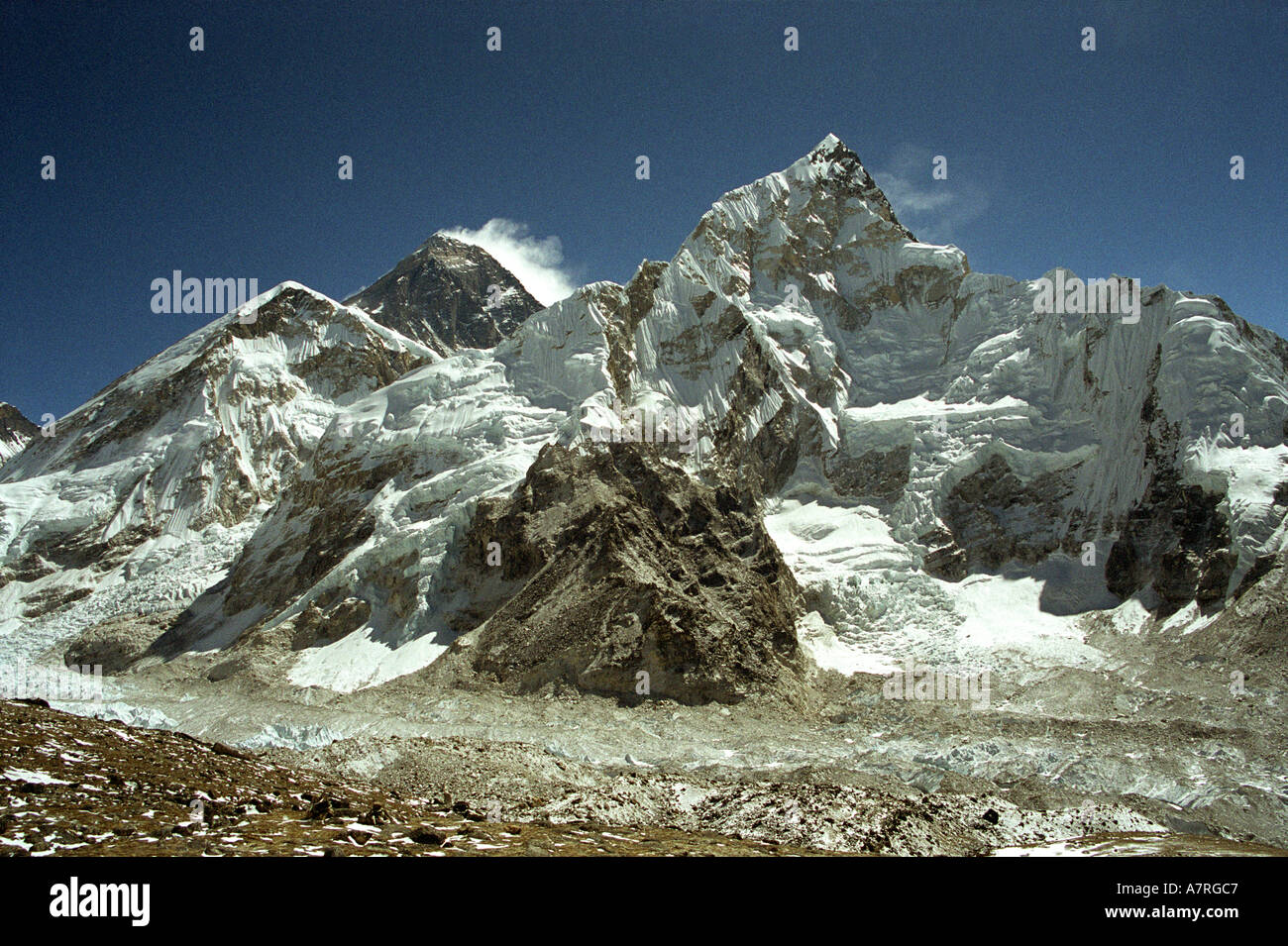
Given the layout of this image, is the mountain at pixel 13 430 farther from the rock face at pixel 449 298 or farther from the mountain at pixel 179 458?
the rock face at pixel 449 298

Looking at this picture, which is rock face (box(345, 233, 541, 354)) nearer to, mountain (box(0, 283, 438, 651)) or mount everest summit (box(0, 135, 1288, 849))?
mountain (box(0, 283, 438, 651))

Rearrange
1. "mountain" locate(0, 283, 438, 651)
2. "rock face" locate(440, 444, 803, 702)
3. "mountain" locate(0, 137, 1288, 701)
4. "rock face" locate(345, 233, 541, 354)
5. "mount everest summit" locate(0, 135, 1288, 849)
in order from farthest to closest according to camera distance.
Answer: "rock face" locate(345, 233, 541, 354) < "mountain" locate(0, 283, 438, 651) < "mountain" locate(0, 137, 1288, 701) < "mount everest summit" locate(0, 135, 1288, 849) < "rock face" locate(440, 444, 803, 702)

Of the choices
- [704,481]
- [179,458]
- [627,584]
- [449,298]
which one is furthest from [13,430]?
[627,584]

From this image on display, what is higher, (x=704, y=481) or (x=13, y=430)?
(x=13, y=430)

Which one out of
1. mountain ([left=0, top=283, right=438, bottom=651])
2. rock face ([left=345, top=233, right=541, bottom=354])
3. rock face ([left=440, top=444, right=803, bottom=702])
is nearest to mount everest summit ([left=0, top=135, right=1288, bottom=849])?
rock face ([left=440, top=444, right=803, bottom=702])

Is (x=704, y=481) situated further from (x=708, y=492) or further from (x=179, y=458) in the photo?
(x=179, y=458)

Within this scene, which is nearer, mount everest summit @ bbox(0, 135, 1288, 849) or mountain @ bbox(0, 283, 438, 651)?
mount everest summit @ bbox(0, 135, 1288, 849)
